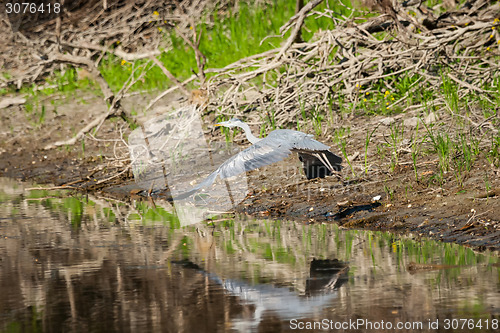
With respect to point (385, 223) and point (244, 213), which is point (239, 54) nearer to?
point (244, 213)

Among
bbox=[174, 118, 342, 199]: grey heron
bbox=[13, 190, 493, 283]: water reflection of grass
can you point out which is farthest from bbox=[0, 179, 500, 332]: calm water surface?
bbox=[174, 118, 342, 199]: grey heron

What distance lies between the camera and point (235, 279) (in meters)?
4.65

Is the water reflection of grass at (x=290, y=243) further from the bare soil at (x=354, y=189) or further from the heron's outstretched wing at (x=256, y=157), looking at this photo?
the heron's outstretched wing at (x=256, y=157)

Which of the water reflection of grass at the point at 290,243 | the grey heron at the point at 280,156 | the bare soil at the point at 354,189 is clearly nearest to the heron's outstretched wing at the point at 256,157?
the grey heron at the point at 280,156

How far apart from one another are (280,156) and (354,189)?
4.03 ft

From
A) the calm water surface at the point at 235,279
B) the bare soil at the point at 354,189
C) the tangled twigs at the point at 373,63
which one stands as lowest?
the calm water surface at the point at 235,279

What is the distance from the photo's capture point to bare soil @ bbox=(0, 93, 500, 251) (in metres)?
5.50

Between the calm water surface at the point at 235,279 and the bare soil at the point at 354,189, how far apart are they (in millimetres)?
263

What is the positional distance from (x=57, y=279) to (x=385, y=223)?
8.04 feet

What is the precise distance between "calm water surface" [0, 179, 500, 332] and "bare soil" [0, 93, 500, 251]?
0.86 ft

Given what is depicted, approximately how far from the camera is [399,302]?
4035 mm

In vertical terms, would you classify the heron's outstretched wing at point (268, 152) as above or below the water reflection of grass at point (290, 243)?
above

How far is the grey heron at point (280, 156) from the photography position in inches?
213

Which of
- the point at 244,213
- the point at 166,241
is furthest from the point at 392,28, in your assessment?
the point at 166,241
